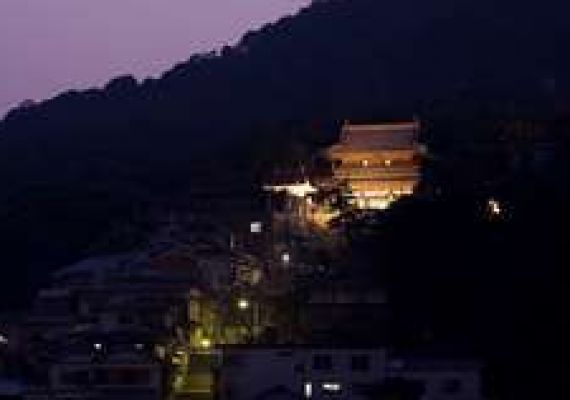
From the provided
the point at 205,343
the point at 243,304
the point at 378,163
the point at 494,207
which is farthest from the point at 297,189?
the point at 494,207

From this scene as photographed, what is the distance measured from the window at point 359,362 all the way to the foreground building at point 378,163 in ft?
27.3

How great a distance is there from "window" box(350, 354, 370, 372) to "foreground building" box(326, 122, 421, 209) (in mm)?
8320

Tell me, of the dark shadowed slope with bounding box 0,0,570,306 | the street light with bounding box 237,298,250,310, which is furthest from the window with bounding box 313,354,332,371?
the dark shadowed slope with bounding box 0,0,570,306

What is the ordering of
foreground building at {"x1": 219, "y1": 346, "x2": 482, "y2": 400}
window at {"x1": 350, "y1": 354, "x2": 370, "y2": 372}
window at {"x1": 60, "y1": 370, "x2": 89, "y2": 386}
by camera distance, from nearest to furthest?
foreground building at {"x1": 219, "y1": 346, "x2": 482, "y2": 400}, window at {"x1": 350, "y1": 354, "x2": 370, "y2": 372}, window at {"x1": 60, "y1": 370, "x2": 89, "y2": 386}

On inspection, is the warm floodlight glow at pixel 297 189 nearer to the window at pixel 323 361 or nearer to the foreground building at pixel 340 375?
the foreground building at pixel 340 375

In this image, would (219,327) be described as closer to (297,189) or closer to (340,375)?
(340,375)

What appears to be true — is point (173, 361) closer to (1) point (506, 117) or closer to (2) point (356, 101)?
(1) point (506, 117)

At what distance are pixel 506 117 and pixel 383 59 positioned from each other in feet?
62.2

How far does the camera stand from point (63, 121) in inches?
2335

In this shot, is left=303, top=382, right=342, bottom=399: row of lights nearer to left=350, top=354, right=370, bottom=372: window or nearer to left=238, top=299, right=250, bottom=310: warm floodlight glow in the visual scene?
left=350, top=354, right=370, bottom=372: window

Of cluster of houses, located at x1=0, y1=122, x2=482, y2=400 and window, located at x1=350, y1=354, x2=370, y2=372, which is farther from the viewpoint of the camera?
cluster of houses, located at x1=0, y1=122, x2=482, y2=400

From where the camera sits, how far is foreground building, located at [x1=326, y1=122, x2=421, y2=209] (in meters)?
33.8

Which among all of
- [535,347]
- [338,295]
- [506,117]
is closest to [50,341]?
[338,295]

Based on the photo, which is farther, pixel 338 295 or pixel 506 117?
pixel 506 117
